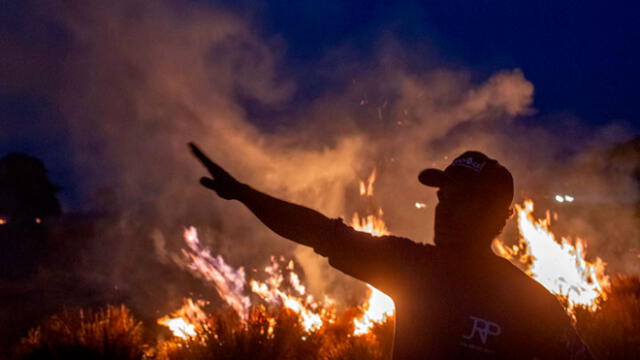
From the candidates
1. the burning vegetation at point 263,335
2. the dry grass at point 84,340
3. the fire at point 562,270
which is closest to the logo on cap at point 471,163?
the burning vegetation at point 263,335

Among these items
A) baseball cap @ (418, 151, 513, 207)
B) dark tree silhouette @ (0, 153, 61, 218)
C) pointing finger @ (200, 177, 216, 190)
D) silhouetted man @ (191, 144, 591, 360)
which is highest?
dark tree silhouette @ (0, 153, 61, 218)

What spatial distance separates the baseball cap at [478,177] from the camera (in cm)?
165

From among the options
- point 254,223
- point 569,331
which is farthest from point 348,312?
point 254,223

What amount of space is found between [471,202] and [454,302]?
41 cm

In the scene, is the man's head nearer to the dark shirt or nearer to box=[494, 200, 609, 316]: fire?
the dark shirt

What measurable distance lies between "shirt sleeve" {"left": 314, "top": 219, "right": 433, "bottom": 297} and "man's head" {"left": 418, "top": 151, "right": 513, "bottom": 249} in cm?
14

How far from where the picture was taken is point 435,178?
68.6 inches

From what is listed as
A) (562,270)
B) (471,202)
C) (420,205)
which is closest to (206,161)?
(471,202)

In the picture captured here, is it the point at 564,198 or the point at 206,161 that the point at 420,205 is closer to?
the point at 564,198

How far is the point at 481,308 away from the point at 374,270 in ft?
1.35

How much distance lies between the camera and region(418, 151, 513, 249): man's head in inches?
62.9

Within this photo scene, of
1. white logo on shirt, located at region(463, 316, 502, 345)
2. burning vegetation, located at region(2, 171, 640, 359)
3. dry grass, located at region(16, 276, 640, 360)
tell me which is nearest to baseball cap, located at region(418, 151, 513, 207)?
white logo on shirt, located at region(463, 316, 502, 345)

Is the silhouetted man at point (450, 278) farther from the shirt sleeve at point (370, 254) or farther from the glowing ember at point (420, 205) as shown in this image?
the glowing ember at point (420, 205)

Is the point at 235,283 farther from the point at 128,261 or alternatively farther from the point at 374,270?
the point at 374,270
